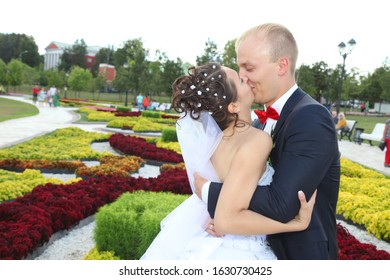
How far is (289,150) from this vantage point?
2.04 meters

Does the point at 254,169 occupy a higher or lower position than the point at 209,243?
higher

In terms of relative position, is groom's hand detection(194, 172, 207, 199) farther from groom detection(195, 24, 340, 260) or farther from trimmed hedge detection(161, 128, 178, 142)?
trimmed hedge detection(161, 128, 178, 142)

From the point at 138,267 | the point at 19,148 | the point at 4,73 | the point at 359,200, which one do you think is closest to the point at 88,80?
the point at 4,73

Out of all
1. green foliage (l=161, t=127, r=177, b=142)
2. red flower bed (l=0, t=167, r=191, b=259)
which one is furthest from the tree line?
red flower bed (l=0, t=167, r=191, b=259)

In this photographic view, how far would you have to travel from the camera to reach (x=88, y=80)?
58.0m

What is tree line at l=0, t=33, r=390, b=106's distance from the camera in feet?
144

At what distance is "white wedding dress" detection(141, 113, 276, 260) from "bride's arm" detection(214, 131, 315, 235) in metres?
0.18

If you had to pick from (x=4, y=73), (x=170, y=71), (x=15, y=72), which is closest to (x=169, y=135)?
(x=170, y=71)

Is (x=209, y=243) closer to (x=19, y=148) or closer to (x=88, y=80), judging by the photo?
(x=19, y=148)

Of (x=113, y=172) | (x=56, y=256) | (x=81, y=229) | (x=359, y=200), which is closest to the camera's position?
(x=56, y=256)

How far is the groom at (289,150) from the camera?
2000 millimetres

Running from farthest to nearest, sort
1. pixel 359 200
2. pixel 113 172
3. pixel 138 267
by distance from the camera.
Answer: pixel 113 172 < pixel 359 200 < pixel 138 267

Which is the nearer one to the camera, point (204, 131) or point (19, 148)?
point (204, 131)

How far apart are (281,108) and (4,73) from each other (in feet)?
200
